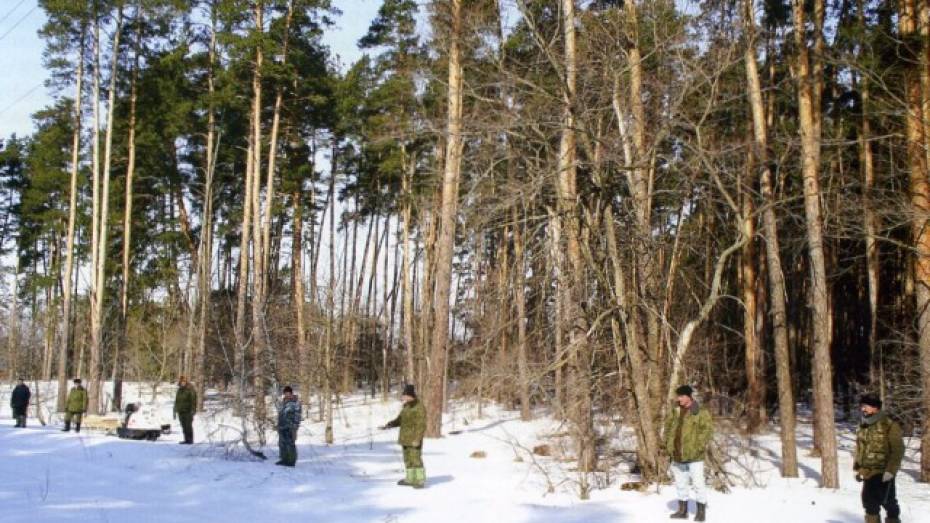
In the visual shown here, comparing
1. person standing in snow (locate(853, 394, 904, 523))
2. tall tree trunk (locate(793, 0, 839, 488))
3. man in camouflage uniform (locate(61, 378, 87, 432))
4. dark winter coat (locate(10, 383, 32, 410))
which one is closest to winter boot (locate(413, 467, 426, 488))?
person standing in snow (locate(853, 394, 904, 523))

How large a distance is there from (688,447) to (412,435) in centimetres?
380

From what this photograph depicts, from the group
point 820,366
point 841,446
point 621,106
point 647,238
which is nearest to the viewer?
point 647,238

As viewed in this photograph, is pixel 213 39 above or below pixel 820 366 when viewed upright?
above

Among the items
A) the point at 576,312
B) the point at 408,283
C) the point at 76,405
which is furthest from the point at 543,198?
the point at 408,283

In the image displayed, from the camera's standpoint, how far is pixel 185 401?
17.2m

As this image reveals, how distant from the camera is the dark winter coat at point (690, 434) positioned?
8.76 m

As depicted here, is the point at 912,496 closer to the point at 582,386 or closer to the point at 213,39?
the point at 582,386

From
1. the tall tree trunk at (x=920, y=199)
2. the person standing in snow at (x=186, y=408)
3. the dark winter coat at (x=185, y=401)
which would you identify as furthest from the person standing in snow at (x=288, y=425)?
the tall tree trunk at (x=920, y=199)

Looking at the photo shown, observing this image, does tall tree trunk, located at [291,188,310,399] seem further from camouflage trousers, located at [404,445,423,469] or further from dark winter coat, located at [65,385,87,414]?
camouflage trousers, located at [404,445,423,469]

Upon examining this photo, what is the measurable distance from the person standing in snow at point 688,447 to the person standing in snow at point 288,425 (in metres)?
6.13

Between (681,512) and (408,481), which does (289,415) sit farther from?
(681,512)

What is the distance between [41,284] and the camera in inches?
1190

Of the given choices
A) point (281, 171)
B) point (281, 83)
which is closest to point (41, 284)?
point (281, 171)

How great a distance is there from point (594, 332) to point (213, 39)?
21.3 meters
